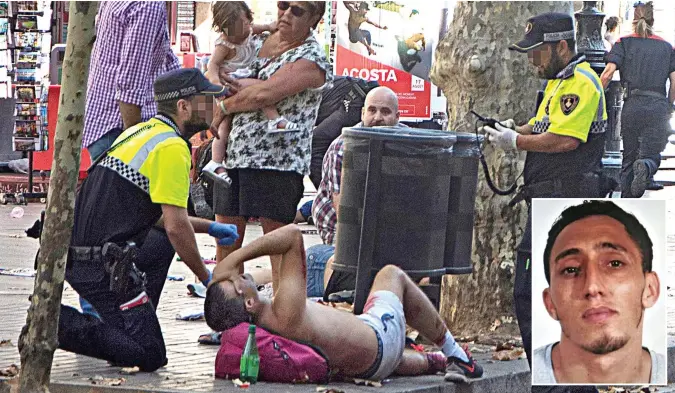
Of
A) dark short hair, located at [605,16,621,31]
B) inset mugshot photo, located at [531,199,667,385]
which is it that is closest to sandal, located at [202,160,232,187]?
inset mugshot photo, located at [531,199,667,385]

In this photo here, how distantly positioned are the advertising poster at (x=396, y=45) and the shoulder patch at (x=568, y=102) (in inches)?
483

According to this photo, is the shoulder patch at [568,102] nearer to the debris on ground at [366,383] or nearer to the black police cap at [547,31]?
the black police cap at [547,31]

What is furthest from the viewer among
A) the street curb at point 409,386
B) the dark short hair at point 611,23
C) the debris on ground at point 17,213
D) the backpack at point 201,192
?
the dark short hair at point 611,23

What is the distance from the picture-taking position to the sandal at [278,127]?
8.73m

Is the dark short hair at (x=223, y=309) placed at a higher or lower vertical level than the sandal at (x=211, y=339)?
higher

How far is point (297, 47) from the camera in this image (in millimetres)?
8930

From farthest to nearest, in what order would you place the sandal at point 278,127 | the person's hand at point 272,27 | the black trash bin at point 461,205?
the person's hand at point 272,27 < the sandal at point 278,127 < the black trash bin at point 461,205

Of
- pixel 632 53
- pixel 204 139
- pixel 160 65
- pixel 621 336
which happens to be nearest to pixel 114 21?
pixel 160 65

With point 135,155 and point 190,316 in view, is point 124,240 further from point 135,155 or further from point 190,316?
point 190,316

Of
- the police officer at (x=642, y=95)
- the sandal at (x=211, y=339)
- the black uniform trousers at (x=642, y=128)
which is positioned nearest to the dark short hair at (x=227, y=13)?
the sandal at (x=211, y=339)

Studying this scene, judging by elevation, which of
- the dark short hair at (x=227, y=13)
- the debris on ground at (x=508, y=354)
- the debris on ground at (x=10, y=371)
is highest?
the dark short hair at (x=227, y=13)

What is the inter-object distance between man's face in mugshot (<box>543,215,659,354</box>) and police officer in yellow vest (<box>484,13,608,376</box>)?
1.73 m

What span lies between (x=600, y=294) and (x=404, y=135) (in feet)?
7.67

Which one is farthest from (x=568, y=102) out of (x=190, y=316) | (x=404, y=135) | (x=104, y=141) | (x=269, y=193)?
(x=104, y=141)
